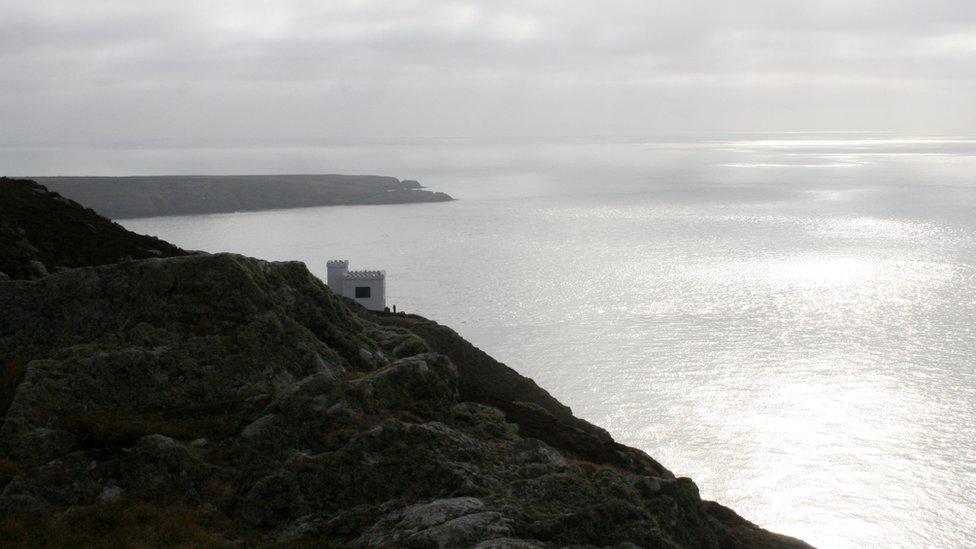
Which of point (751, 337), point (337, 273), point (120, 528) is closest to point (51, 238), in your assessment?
point (120, 528)

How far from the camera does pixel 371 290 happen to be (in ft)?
207

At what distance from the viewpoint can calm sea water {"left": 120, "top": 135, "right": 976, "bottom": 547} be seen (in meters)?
46.2

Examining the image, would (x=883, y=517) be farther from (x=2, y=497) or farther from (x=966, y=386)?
(x=2, y=497)

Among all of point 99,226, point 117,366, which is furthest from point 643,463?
point 99,226

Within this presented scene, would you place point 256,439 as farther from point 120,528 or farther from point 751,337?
point 751,337

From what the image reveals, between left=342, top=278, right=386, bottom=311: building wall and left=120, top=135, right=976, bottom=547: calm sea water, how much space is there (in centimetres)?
1353

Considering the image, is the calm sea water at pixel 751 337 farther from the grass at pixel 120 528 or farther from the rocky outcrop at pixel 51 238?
the grass at pixel 120 528

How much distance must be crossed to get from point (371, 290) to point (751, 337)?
122 ft

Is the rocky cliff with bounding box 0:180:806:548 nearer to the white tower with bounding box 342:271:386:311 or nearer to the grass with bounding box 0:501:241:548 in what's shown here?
the grass with bounding box 0:501:241:548

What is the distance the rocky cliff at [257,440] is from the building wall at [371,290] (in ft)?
142

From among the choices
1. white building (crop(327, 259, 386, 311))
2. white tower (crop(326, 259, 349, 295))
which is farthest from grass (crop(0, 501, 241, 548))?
white tower (crop(326, 259, 349, 295))

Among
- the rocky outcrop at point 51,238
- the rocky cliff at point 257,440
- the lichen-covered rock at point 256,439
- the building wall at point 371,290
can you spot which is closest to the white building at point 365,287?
the building wall at point 371,290

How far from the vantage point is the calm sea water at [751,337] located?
1821 inches

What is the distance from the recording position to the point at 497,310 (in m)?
88.9
